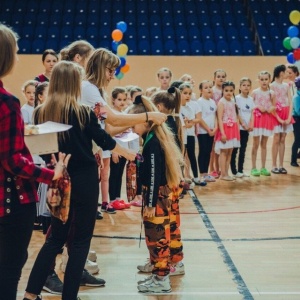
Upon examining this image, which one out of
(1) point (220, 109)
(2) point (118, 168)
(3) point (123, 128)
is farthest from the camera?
(1) point (220, 109)

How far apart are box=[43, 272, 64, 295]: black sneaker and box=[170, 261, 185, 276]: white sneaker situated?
0.76 meters

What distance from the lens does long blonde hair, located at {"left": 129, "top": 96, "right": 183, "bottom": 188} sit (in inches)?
136

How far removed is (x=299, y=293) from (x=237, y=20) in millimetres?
10885

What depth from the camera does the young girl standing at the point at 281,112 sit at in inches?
304

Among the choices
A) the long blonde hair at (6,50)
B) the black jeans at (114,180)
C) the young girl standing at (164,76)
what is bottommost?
the black jeans at (114,180)

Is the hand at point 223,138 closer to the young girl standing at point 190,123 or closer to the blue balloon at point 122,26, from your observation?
the young girl standing at point 190,123

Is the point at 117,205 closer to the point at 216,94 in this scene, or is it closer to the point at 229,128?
the point at 229,128

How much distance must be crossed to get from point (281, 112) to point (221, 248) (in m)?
3.81

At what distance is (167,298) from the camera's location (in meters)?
3.39

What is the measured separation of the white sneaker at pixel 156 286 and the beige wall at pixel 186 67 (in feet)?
29.6

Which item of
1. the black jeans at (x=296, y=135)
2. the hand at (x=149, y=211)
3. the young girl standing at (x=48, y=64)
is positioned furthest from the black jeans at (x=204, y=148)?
the hand at (x=149, y=211)

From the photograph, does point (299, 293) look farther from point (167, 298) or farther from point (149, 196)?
point (149, 196)

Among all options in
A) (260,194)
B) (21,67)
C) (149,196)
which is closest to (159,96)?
(149,196)

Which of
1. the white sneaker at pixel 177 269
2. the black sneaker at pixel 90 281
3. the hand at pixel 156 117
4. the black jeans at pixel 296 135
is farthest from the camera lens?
the black jeans at pixel 296 135
